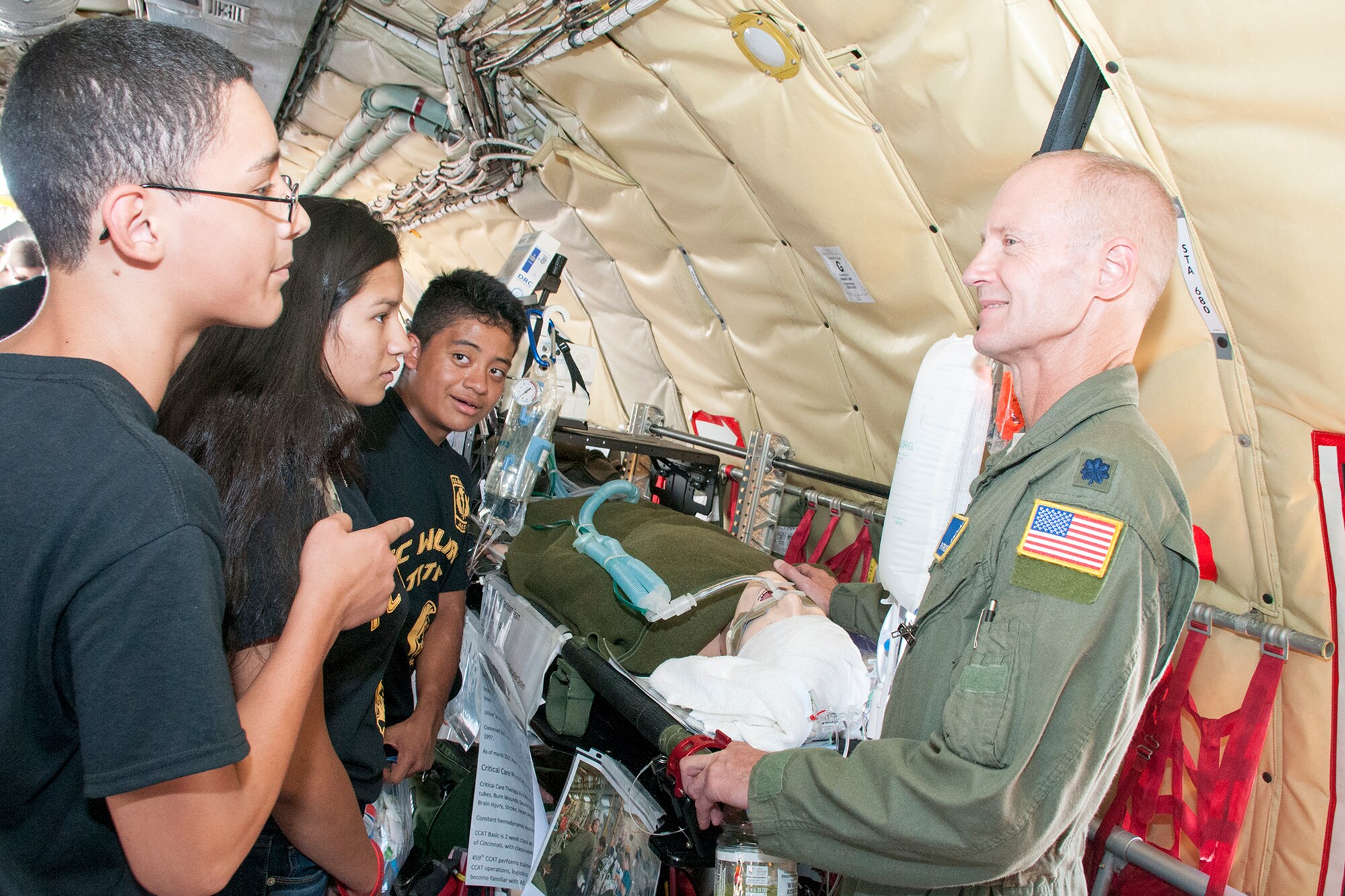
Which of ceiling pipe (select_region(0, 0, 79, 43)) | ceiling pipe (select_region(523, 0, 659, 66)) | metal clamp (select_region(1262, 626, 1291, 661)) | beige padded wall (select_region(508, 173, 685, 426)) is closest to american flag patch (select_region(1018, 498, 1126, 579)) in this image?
metal clamp (select_region(1262, 626, 1291, 661))

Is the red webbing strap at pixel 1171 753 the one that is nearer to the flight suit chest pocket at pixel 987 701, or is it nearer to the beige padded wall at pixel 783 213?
the beige padded wall at pixel 783 213

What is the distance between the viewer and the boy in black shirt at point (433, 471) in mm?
2213

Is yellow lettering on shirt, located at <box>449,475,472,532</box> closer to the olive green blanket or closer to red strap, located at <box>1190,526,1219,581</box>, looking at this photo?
the olive green blanket

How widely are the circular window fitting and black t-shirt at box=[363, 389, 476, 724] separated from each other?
60.8 inches

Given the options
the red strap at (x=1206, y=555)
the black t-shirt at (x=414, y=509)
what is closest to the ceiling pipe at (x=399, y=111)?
the black t-shirt at (x=414, y=509)

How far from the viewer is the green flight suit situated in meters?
1.13

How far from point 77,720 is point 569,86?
3190 mm

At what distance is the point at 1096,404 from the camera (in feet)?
4.36

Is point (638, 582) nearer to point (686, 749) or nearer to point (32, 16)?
point (686, 749)

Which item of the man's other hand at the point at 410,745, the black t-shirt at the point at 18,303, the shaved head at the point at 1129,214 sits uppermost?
the shaved head at the point at 1129,214

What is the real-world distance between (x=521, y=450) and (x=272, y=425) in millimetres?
1644

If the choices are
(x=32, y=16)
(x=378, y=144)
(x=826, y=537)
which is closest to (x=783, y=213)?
(x=826, y=537)

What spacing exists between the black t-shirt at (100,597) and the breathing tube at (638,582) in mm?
1274

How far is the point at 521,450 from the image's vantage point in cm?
303
